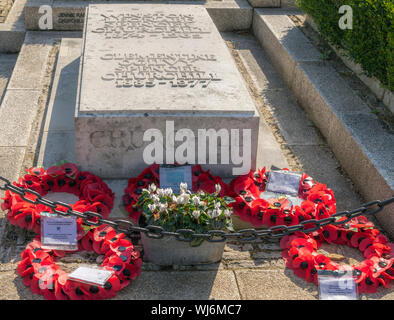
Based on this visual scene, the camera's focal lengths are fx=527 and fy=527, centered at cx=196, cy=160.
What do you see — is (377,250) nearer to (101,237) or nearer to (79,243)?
(101,237)

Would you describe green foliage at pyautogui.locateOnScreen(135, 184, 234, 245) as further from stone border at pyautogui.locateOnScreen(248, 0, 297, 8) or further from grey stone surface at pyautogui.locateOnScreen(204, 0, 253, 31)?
stone border at pyautogui.locateOnScreen(248, 0, 297, 8)

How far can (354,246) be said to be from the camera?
3.92 metres

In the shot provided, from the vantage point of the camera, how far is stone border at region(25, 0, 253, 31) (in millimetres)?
7369

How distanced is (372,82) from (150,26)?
8.16ft

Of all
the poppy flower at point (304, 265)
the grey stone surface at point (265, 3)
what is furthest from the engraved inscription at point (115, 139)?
the grey stone surface at point (265, 3)

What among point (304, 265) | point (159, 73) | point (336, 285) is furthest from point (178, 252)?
point (159, 73)

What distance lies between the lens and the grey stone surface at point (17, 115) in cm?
489

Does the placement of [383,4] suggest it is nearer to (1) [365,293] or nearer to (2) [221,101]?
(2) [221,101]

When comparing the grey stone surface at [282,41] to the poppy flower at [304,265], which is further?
the grey stone surface at [282,41]

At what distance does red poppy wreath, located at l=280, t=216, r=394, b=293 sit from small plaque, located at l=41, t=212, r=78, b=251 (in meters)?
1.50

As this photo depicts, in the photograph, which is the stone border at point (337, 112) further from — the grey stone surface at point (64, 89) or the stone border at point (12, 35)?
the stone border at point (12, 35)

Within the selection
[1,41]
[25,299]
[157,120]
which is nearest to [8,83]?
[1,41]

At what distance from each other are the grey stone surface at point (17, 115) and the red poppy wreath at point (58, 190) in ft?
2.46

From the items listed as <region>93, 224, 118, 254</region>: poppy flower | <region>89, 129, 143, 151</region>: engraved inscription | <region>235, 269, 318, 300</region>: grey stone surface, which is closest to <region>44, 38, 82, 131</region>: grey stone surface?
<region>89, 129, 143, 151</region>: engraved inscription
